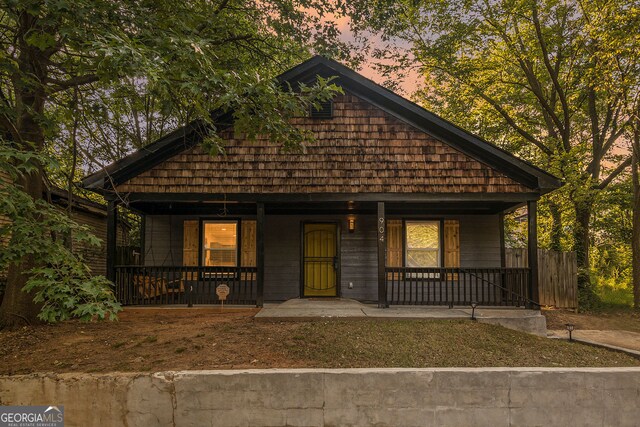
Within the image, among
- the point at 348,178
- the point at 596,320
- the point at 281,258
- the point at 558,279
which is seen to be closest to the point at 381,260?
the point at 348,178

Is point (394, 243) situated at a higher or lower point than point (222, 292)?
higher

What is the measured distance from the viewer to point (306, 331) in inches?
257

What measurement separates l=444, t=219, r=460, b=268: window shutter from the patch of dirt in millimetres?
2687

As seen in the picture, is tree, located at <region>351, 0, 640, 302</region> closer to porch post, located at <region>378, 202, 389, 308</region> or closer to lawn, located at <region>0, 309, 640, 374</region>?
porch post, located at <region>378, 202, 389, 308</region>

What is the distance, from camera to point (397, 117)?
9.31 m

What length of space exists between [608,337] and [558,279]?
4.09 meters

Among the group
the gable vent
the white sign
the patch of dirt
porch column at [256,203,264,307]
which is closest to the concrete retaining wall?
the white sign

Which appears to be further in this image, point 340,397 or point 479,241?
point 479,241

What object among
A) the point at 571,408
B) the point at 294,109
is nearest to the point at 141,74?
the point at 294,109

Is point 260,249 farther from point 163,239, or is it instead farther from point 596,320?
point 596,320

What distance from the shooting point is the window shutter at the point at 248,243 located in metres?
10.6

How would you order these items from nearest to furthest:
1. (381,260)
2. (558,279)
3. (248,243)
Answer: (381,260), (248,243), (558,279)

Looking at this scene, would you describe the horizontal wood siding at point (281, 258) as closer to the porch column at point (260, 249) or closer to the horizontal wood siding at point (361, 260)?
the horizontal wood siding at point (361, 260)

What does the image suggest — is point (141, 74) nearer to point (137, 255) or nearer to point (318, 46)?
point (318, 46)
